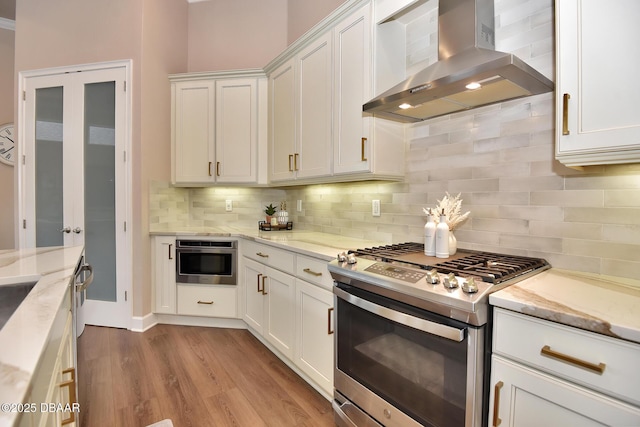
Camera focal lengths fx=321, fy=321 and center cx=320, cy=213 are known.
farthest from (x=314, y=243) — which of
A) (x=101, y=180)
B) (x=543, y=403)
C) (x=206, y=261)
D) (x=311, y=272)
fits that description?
(x=101, y=180)

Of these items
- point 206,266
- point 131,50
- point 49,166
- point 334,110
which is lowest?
point 206,266

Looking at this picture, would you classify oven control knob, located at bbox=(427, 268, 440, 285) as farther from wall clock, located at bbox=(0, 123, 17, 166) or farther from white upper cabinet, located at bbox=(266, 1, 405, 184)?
wall clock, located at bbox=(0, 123, 17, 166)

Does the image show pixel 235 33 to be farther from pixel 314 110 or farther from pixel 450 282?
pixel 450 282

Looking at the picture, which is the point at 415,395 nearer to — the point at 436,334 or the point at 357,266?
the point at 436,334

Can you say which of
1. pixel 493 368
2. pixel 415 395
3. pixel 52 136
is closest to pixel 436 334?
pixel 493 368

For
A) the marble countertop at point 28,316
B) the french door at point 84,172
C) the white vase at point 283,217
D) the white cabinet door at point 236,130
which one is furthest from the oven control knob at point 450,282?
the french door at point 84,172

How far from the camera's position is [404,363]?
4.48 feet

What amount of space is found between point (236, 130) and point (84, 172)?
1521mm

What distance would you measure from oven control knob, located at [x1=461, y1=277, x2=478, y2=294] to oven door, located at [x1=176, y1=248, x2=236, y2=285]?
2266mm

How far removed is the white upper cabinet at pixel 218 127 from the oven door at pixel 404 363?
6.70ft

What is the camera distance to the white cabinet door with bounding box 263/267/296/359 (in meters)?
2.22

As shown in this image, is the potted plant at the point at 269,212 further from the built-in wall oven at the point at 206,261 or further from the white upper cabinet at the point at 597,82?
the white upper cabinet at the point at 597,82

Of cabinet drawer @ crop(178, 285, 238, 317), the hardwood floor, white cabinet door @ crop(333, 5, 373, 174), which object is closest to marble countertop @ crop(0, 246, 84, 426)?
the hardwood floor

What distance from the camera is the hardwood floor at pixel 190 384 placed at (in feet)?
6.02
